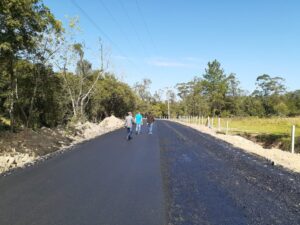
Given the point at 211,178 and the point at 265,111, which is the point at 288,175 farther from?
the point at 265,111

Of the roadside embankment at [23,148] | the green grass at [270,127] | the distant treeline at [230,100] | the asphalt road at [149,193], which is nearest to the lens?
the asphalt road at [149,193]

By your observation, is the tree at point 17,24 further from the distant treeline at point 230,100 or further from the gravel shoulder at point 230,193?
the distant treeline at point 230,100

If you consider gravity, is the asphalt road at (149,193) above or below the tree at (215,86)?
below

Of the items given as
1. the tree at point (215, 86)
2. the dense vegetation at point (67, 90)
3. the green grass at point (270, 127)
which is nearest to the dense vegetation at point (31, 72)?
the dense vegetation at point (67, 90)

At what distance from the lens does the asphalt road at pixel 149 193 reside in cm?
654

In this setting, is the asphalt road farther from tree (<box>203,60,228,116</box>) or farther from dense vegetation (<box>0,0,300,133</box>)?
tree (<box>203,60,228,116</box>)

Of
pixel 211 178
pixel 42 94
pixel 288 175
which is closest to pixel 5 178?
pixel 211 178

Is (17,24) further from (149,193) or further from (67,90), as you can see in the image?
(67,90)

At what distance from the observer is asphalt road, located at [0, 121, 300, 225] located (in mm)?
6543

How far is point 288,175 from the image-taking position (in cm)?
1147

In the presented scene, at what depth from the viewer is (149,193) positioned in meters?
8.51

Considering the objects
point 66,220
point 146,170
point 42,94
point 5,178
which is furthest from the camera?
point 42,94

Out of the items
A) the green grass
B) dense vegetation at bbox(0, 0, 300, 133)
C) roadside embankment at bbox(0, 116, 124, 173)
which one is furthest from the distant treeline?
roadside embankment at bbox(0, 116, 124, 173)

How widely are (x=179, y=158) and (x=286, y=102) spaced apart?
98.7m
